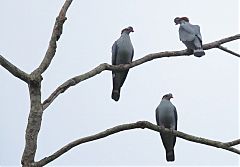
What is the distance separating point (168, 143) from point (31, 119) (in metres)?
2.94

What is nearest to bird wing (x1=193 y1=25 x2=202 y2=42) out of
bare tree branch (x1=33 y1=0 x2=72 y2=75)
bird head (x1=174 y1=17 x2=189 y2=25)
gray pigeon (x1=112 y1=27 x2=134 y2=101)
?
bird head (x1=174 y1=17 x2=189 y2=25)

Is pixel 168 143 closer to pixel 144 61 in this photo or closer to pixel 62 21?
pixel 144 61

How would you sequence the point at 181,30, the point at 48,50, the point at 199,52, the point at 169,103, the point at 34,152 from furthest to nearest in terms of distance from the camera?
the point at 169,103 → the point at 181,30 → the point at 199,52 → the point at 48,50 → the point at 34,152

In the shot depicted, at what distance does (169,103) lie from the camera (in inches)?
243

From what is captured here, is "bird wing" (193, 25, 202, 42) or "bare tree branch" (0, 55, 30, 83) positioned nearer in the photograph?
→ "bare tree branch" (0, 55, 30, 83)

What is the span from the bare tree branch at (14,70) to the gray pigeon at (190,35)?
1.93 meters

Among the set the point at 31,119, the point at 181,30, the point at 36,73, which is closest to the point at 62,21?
the point at 36,73

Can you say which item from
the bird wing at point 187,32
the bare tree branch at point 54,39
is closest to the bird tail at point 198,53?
the bird wing at point 187,32

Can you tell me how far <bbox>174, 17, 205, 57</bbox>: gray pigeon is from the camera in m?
4.85

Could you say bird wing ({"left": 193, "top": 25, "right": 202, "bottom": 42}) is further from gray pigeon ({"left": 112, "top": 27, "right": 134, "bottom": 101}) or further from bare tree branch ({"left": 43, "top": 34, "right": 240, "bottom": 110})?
bare tree branch ({"left": 43, "top": 34, "right": 240, "bottom": 110})

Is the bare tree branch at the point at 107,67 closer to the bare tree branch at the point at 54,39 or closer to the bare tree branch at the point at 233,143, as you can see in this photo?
the bare tree branch at the point at 54,39

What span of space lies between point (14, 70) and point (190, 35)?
101 inches

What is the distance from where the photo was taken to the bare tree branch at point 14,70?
3199 mm

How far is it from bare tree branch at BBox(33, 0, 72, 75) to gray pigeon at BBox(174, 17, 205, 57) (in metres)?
1.47
